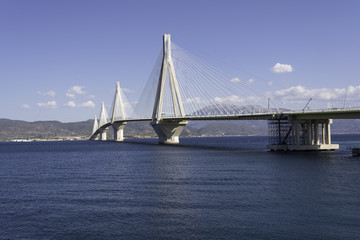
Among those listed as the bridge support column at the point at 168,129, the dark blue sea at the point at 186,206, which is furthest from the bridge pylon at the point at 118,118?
the dark blue sea at the point at 186,206

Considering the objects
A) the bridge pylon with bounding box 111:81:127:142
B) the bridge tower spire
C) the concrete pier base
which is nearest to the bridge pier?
the concrete pier base

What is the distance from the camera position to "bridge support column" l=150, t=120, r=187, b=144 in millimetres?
120525

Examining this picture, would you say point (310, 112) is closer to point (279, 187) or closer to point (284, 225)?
point (279, 187)

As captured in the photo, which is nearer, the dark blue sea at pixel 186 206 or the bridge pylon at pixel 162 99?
the dark blue sea at pixel 186 206

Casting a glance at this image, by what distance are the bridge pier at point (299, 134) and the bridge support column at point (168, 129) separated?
135 feet

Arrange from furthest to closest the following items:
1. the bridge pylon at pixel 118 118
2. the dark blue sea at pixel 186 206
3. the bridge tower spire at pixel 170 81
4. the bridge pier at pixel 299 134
→ the bridge pylon at pixel 118 118 → the bridge tower spire at pixel 170 81 → the bridge pier at pixel 299 134 → the dark blue sea at pixel 186 206

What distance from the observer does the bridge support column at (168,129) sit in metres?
121

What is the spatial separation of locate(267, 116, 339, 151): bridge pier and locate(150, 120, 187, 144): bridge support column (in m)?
41.1

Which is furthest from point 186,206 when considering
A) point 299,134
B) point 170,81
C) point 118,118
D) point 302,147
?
point 118,118

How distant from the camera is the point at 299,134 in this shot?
259ft

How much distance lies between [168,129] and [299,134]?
52769 mm

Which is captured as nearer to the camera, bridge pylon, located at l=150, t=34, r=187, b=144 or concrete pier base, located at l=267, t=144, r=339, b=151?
concrete pier base, located at l=267, t=144, r=339, b=151

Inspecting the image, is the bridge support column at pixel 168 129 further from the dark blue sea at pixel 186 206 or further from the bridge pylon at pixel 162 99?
the dark blue sea at pixel 186 206

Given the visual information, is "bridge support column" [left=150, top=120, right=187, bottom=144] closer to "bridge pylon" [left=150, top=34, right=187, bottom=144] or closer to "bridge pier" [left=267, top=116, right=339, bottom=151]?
"bridge pylon" [left=150, top=34, right=187, bottom=144]
